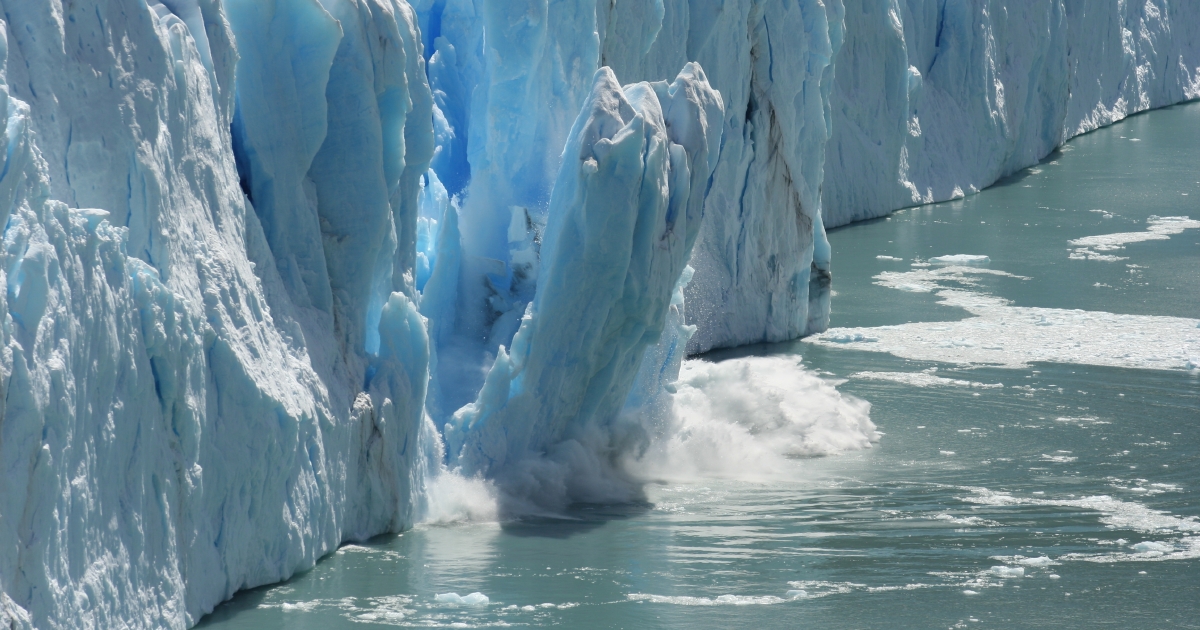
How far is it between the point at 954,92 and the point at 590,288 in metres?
14.2

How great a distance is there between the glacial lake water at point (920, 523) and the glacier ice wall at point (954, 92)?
4.59m

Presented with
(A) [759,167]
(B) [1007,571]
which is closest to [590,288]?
(B) [1007,571]

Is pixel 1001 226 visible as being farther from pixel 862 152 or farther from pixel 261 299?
pixel 261 299

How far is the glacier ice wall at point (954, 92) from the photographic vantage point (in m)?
18.5

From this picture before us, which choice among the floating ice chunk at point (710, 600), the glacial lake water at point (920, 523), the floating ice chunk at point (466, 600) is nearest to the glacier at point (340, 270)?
the glacial lake water at point (920, 523)

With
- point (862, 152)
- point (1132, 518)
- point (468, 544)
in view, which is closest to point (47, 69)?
point (468, 544)

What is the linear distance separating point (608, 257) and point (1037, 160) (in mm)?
18282

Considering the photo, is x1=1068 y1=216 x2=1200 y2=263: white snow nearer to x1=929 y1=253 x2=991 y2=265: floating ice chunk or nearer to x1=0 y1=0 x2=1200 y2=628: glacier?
x1=929 y1=253 x2=991 y2=265: floating ice chunk

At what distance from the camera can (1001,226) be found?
62.2ft

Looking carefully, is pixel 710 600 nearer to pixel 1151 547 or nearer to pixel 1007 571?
pixel 1007 571

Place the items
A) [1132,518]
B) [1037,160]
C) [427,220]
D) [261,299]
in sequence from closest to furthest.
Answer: [261,299], [1132,518], [427,220], [1037,160]

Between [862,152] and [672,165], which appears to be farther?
[862,152]

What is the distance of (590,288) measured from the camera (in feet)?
26.0

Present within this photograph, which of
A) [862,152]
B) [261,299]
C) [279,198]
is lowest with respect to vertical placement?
[261,299]
